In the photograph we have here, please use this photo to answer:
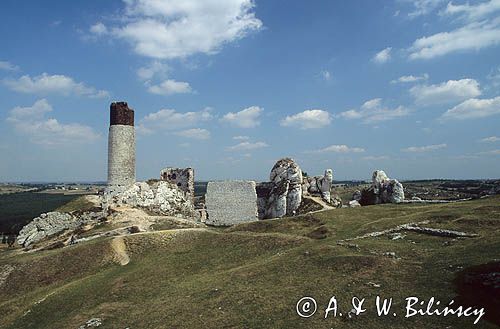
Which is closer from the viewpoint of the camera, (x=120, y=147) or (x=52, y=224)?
(x=52, y=224)

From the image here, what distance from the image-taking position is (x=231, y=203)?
197 feet

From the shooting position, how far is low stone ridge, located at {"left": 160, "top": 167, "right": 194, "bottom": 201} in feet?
213

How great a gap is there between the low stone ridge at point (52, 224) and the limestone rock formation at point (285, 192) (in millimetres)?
24131

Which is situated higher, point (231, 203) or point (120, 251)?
point (231, 203)

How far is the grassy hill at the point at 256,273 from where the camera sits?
68.7 ft

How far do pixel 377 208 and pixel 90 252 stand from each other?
29976 millimetres

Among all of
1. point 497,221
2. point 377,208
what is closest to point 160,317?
point 497,221

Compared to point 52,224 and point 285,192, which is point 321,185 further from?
point 52,224

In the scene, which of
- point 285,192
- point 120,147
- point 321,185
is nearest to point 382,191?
point 321,185

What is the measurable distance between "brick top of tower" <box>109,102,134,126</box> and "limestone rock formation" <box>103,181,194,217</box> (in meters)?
9.29

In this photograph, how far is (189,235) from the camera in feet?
131

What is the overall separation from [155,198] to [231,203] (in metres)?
11.2

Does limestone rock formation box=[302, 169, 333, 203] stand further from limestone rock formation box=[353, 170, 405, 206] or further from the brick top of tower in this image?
the brick top of tower

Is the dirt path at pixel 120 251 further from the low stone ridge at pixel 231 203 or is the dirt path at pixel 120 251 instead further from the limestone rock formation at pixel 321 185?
the limestone rock formation at pixel 321 185
